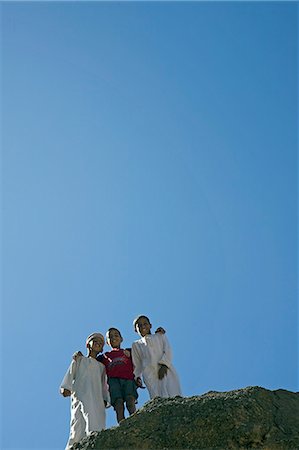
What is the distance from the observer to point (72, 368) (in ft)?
33.8

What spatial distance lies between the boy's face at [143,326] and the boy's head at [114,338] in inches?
13.7

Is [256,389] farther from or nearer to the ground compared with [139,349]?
nearer to the ground

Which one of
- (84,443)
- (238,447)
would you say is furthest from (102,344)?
(238,447)

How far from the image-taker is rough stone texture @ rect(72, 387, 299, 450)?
630cm

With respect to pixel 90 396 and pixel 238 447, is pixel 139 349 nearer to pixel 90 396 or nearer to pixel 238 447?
pixel 90 396

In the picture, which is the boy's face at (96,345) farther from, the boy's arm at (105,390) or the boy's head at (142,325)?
the boy's head at (142,325)

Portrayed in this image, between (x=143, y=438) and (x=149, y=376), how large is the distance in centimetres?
402

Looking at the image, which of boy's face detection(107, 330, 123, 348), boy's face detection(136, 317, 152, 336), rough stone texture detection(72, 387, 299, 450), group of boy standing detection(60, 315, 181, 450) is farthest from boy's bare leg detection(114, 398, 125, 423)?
rough stone texture detection(72, 387, 299, 450)

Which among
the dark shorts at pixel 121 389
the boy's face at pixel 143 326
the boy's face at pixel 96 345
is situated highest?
the boy's face at pixel 143 326

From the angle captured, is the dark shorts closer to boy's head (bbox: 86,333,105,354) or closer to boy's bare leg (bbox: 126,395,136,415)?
boy's bare leg (bbox: 126,395,136,415)

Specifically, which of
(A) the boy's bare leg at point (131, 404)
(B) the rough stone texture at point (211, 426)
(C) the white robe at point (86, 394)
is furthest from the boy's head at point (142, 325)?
(B) the rough stone texture at point (211, 426)

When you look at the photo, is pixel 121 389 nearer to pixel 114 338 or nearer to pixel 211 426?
pixel 114 338

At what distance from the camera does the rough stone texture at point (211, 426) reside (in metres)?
6.30

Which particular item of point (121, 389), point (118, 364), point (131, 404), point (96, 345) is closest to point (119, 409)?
point (131, 404)
